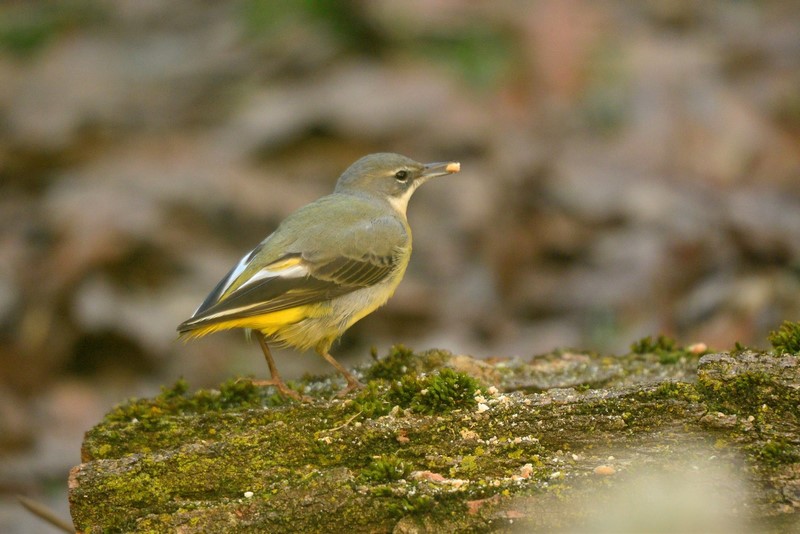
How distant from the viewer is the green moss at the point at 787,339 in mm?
3857

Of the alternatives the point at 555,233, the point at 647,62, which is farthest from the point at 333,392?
the point at 647,62

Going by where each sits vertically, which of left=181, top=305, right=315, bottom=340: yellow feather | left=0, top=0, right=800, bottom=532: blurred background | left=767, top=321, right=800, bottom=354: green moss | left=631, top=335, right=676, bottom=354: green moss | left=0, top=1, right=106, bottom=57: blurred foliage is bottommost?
left=767, top=321, right=800, bottom=354: green moss

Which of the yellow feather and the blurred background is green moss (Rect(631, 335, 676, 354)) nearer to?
the yellow feather

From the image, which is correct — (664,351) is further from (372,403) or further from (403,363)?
(372,403)

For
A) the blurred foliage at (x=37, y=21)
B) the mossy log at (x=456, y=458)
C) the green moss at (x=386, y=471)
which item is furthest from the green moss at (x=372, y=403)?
the blurred foliage at (x=37, y=21)

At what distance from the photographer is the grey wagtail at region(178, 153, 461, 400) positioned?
4.61 m

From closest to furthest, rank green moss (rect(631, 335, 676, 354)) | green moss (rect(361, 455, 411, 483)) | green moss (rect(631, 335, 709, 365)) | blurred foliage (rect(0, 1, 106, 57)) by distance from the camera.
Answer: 1. green moss (rect(361, 455, 411, 483))
2. green moss (rect(631, 335, 709, 365))
3. green moss (rect(631, 335, 676, 354))
4. blurred foliage (rect(0, 1, 106, 57))

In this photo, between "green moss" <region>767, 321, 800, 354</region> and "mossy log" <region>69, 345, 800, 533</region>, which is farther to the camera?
"green moss" <region>767, 321, 800, 354</region>

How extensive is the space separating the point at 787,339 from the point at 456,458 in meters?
1.38

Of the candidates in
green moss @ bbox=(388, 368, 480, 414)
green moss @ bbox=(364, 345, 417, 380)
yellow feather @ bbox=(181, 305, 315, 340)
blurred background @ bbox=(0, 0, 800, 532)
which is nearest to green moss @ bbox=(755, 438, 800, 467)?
green moss @ bbox=(388, 368, 480, 414)

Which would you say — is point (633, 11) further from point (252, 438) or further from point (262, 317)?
point (252, 438)

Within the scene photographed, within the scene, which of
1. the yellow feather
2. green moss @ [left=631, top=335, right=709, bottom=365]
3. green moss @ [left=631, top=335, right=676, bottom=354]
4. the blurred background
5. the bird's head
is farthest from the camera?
the blurred background

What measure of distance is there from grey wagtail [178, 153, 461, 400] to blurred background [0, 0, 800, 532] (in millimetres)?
1778

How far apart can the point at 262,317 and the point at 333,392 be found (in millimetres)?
484
